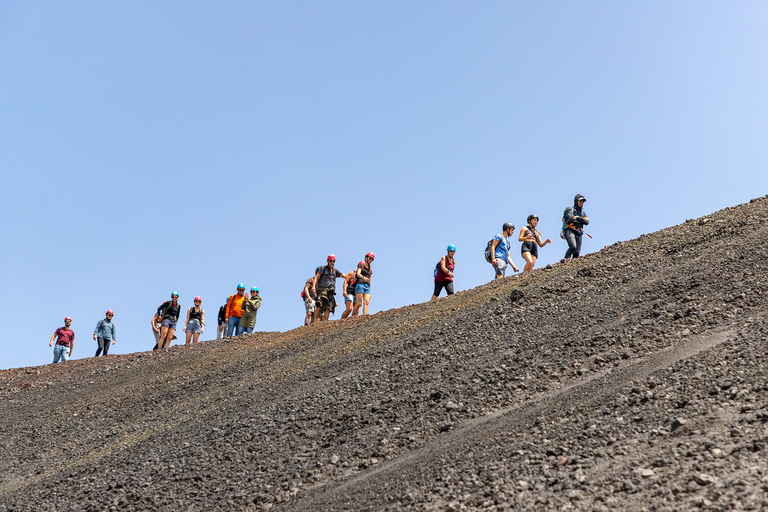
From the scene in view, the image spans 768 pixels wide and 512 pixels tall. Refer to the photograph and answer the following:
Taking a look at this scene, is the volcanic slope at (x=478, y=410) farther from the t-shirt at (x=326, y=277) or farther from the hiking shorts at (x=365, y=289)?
the t-shirt at (x=326, y=277)

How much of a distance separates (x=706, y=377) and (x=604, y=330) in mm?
3071

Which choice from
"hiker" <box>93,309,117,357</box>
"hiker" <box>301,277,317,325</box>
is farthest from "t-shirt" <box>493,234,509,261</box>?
"hiker" <box>93,309,117,357</box>

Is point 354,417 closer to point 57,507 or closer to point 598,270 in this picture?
point 57,507

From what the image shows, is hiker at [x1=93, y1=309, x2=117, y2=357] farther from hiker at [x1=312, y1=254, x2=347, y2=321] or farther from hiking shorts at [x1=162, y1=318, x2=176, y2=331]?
hiker at [x1=312, y1=254, x2=347, y2=321]

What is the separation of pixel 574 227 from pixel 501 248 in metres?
1.88

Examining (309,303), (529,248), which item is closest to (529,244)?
(529,248)

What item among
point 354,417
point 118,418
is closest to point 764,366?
point 354,417

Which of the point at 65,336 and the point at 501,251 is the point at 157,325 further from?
the point at 501,251

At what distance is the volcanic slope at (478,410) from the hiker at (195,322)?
431cm

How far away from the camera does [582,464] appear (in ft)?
21.9

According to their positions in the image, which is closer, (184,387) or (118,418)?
(118,418)

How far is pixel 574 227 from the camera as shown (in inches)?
709

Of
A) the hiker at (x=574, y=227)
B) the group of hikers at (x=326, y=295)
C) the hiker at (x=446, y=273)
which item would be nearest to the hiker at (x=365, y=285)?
the group of hikers at (x=326, y=295)

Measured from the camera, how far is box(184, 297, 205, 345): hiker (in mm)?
21000
